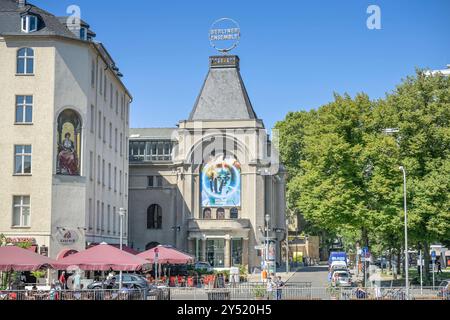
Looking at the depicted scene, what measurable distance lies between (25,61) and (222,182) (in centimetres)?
3775

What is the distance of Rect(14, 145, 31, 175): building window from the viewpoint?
162 feet

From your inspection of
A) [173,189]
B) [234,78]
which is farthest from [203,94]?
[173,189]

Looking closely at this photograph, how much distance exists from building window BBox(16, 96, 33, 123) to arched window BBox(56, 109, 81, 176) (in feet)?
6.53

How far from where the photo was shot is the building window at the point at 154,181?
3494 inches

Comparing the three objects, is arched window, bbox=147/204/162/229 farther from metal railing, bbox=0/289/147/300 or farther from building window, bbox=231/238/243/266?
metal railing, bbox=0/289/147/300

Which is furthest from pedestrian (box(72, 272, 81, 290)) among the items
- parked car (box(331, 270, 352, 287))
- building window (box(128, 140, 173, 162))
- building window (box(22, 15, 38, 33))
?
building window (box(128, 140, 173, 162))

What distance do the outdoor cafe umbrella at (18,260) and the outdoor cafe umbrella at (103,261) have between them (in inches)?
85.9

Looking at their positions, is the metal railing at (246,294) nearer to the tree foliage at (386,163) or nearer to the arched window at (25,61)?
the tree foliage at (386,163)

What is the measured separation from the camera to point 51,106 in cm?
4959

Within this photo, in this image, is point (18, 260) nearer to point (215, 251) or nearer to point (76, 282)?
point (76, 282)

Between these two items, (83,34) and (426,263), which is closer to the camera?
(426,263)

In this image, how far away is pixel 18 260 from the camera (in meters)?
32.3

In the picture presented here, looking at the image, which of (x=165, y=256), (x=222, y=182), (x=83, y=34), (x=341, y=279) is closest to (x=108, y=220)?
(x=165, y=256)

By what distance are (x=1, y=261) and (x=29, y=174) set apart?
1819 cm
